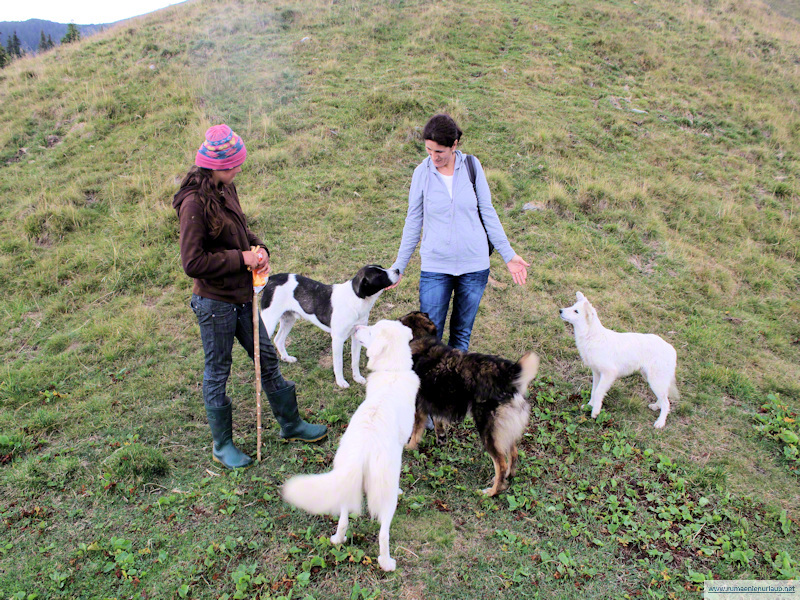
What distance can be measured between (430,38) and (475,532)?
48.8ft

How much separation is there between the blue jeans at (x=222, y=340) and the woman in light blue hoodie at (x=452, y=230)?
1.35 metres

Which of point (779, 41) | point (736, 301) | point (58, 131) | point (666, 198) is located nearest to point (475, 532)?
point (736, 301)

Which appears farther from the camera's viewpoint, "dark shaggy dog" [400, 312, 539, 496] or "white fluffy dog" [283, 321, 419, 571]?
"dark shaggy dog" [400, 312, 539, 496]

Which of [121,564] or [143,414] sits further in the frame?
[143,414]

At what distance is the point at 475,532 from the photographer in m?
3.22

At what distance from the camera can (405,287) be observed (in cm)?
648

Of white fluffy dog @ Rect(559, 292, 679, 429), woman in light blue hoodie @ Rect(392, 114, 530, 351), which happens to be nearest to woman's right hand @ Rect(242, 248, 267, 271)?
woman in light blue hoodie @ Rect(392, 114, 530, 351)

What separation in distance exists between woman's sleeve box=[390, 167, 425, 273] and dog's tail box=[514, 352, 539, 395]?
51.6 inches

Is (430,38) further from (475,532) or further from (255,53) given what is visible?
(475,532)

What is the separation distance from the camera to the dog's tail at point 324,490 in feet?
7.76

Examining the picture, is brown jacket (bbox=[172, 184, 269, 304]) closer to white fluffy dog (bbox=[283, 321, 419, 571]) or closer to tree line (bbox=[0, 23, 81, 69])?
white fluffy dog (bbox=[283, 321, 419, 571])

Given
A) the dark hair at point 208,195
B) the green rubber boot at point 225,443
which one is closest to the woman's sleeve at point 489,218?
the dark hair at point 208,195

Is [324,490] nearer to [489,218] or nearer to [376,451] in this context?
[376,451]

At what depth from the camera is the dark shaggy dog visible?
3.42 m
